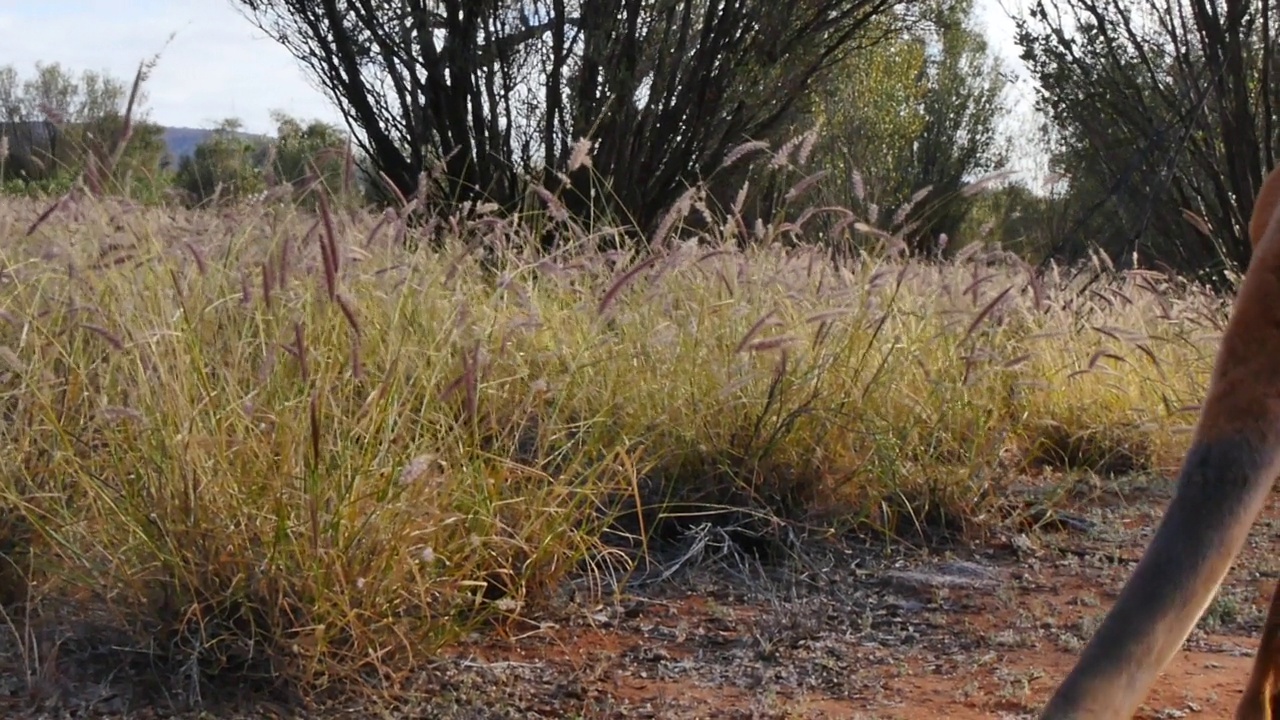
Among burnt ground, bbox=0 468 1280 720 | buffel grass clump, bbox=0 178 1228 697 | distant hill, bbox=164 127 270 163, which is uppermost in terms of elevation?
distant hill, bbox=164 127 270 163

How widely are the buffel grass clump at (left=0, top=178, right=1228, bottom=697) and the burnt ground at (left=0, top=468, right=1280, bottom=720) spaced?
0.14 m

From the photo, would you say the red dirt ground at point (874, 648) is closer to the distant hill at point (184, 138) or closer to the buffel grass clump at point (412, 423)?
the buffel grass clump at point (412, 423)

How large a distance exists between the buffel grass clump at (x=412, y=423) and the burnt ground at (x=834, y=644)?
14cm

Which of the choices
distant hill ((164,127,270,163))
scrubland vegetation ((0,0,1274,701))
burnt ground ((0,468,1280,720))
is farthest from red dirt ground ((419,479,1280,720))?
distant hill ((164,127,270,163))

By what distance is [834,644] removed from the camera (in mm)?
3361

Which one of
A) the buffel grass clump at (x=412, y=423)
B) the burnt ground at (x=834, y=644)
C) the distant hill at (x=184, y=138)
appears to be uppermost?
the distant hill at (x=184, y=138)

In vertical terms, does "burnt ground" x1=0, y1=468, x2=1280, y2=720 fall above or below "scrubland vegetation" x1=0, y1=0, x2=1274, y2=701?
below

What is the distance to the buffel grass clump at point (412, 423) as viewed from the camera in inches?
114

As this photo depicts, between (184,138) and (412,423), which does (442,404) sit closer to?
(412,423)

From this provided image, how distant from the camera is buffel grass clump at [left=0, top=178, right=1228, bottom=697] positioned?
2900mm

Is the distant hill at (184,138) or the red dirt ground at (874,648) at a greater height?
the distant hill at (184,138)

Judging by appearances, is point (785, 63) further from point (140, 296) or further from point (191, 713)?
point (191, 713)

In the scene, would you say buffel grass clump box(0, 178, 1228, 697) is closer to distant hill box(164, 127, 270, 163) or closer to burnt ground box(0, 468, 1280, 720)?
burnt ground box(0, 468, 1280, 720)

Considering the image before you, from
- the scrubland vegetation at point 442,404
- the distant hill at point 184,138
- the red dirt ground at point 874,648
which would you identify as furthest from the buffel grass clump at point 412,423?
the distant hill at point 184,138
